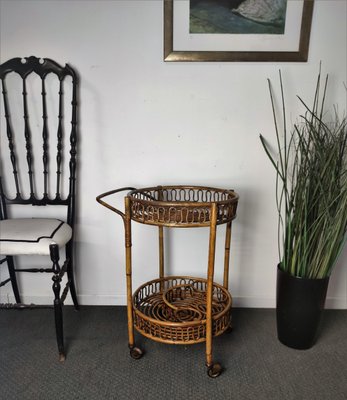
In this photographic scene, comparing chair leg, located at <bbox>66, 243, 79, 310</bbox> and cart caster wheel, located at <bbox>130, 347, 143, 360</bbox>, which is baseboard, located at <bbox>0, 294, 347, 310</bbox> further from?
cart caster wheel, located at <bbox>130, 347, 143, 360</bbox>

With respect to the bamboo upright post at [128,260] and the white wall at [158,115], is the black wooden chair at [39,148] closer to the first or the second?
the white wall at [158,115]

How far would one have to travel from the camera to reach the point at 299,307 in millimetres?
1400

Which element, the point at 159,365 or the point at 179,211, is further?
the point at 159,365

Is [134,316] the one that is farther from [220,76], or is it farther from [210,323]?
[220,76]

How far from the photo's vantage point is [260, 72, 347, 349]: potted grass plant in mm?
1308

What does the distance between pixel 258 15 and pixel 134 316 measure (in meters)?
1.58

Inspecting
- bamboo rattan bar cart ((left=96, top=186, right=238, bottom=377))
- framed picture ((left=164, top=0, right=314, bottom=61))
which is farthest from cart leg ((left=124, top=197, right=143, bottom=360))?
framed picture ((left=164, top=0, right=314, bottom=61))

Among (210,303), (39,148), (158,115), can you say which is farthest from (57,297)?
(158,115)

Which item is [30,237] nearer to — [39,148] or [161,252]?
[39,148]

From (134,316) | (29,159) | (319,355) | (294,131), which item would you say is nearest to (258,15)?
(294,131)

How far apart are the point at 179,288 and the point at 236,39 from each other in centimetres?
133

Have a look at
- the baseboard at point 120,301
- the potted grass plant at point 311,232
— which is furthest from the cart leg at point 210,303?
the baseboard at point 120,301

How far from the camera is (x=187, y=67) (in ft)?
5.05

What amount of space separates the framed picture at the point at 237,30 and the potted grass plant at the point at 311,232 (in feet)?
0.78
